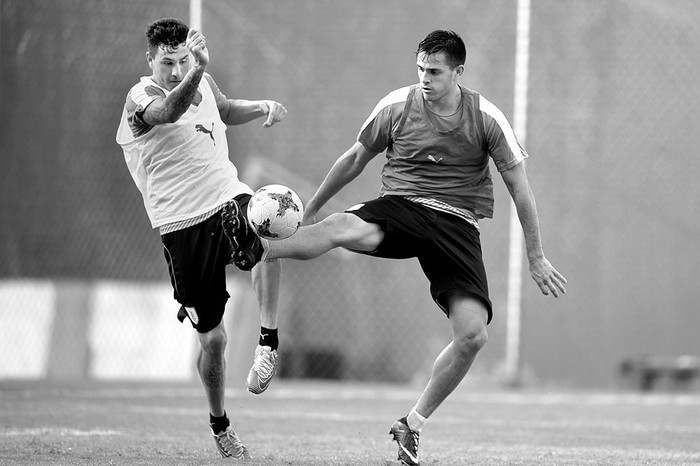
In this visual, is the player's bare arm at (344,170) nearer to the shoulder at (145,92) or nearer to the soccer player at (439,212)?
the soccer player at (439,212)

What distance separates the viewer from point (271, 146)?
14438 millimetres

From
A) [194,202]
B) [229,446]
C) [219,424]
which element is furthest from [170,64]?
[229,446]

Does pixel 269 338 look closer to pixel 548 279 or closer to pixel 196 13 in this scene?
pixel 548 279

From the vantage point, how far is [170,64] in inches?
244

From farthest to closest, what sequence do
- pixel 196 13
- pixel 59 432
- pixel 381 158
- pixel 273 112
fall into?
1. pixel 381 158
2. pixel 196 13
3. pixel 59 432
4. pixel 273 112

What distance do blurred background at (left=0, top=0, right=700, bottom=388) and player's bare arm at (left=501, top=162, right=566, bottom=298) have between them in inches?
308

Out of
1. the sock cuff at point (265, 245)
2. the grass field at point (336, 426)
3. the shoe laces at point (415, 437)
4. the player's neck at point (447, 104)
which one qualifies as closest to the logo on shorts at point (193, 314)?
the sock cuff at point (265, 245)

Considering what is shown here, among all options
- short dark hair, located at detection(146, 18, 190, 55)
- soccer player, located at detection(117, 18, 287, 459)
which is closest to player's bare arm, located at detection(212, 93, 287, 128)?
soccer player, located at detection(117, 18, 287, 459)

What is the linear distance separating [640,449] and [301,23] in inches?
339

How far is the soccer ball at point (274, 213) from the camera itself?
576 centimetres

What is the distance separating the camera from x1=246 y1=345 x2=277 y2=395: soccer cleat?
6152 mm

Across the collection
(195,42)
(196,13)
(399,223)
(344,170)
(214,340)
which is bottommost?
(214,340)

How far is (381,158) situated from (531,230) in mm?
8157

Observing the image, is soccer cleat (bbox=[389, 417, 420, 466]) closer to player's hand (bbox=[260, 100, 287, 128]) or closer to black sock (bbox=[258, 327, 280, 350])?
black sock (bbox=[258, 327, 280, 350])
